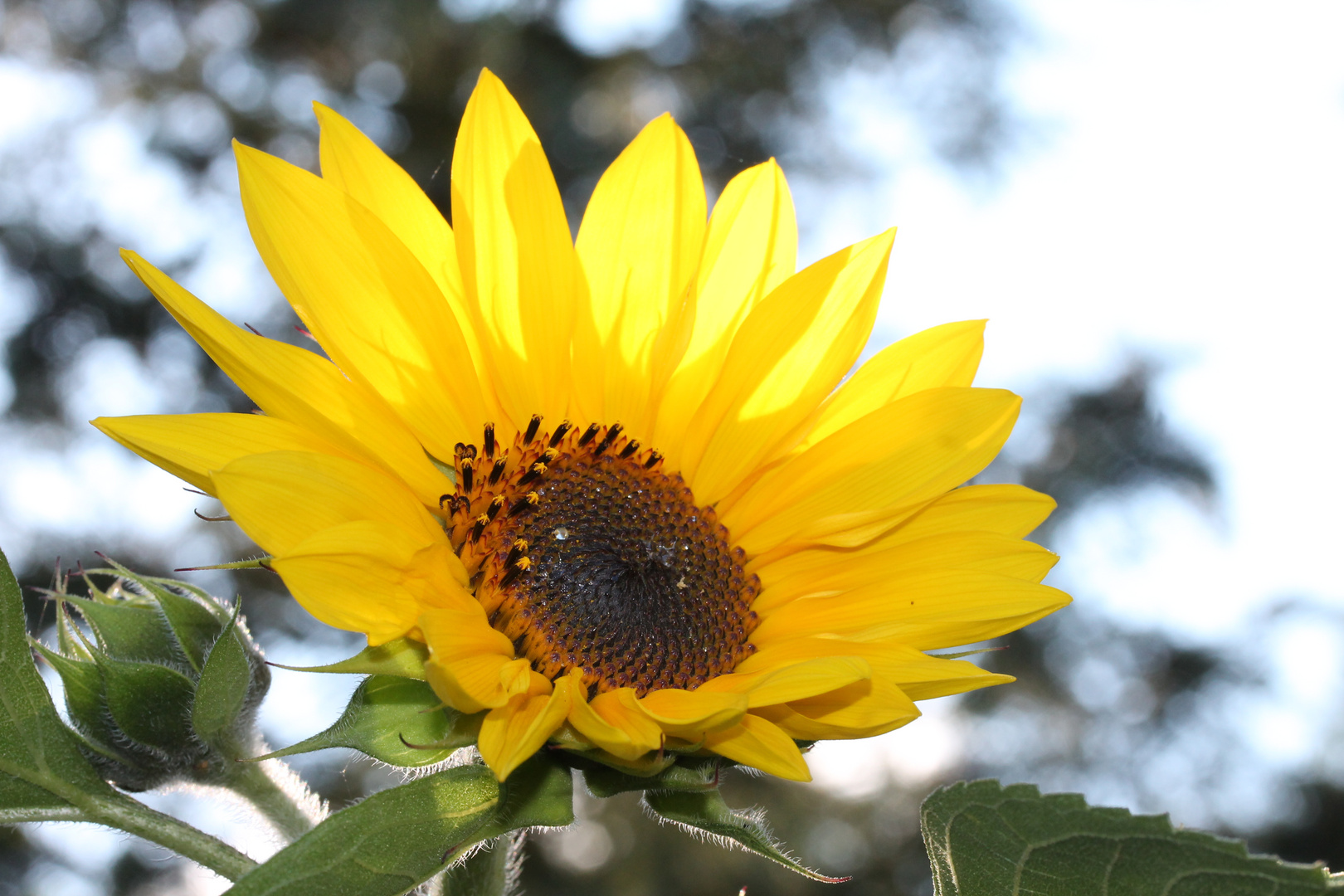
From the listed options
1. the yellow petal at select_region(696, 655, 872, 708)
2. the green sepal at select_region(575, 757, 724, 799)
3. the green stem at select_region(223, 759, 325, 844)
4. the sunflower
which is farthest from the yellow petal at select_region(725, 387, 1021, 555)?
the green stem at select_region(223, 759, 325, 844)

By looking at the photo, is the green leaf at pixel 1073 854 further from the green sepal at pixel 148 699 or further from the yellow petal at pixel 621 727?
the green sepal at pixel 148 699

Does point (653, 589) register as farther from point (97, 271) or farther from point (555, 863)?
point (97, 271)

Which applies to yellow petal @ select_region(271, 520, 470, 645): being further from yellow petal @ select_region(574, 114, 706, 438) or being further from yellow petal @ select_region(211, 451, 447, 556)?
yellow petal @ select_region(574, 114, 706, 438)

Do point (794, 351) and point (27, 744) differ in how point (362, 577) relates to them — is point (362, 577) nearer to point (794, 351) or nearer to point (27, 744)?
point (27, 744)

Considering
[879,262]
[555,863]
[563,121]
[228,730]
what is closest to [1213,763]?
[555,863]

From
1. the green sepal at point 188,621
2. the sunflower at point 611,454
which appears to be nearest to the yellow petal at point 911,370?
the sunflower at point 611,454
